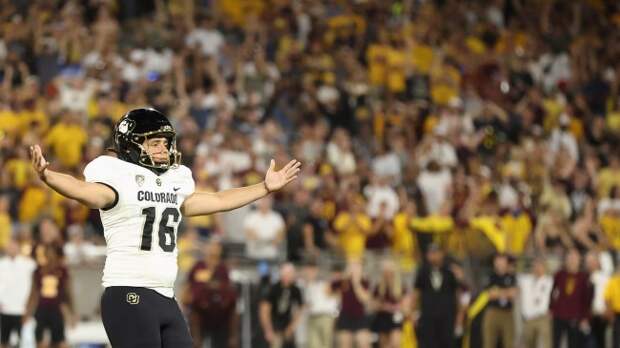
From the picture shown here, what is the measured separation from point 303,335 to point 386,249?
1402 mm

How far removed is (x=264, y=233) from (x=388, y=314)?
1.67m

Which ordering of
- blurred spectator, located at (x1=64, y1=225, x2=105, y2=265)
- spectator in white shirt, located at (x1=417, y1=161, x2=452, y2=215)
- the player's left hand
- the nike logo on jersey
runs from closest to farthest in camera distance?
1. the nike logo on jersey
2. the player's left hand
3. blurred spectator, located at (x1=64, y1=225, x2=105, y2=265)
4. spectator in white shirt, located at (x1=417, y1=161, x2=452, y2=215)

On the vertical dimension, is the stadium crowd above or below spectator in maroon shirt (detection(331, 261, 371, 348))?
above

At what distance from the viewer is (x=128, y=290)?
6.55 meters

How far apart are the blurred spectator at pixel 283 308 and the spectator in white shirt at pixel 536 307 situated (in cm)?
265

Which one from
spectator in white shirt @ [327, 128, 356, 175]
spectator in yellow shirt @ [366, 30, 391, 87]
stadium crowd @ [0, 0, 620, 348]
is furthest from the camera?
spectator in yellow shirt @ [366, 30, 391, 87]

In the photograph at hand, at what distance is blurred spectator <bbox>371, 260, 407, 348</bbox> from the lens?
1496 cm

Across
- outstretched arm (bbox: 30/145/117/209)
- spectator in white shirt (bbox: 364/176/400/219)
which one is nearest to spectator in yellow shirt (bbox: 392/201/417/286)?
spectator in white shirt (bbox: 364/176/400/219)

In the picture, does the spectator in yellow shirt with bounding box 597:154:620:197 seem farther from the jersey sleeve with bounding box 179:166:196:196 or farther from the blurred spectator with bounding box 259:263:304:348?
the jersey sleeve with bounding box 179:166:196:196

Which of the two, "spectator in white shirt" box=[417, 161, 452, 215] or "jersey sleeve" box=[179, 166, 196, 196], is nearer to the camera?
"jersey sleeve" box=[179, 166, 196, 196]

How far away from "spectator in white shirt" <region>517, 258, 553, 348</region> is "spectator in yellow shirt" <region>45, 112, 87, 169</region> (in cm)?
536

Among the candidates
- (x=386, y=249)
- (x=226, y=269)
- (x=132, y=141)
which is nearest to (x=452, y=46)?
(x=386, y=249)

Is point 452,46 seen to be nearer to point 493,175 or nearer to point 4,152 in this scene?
point 493,175

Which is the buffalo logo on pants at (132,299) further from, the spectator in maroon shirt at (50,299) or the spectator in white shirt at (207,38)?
the spectator in white shirt at (207,38)
